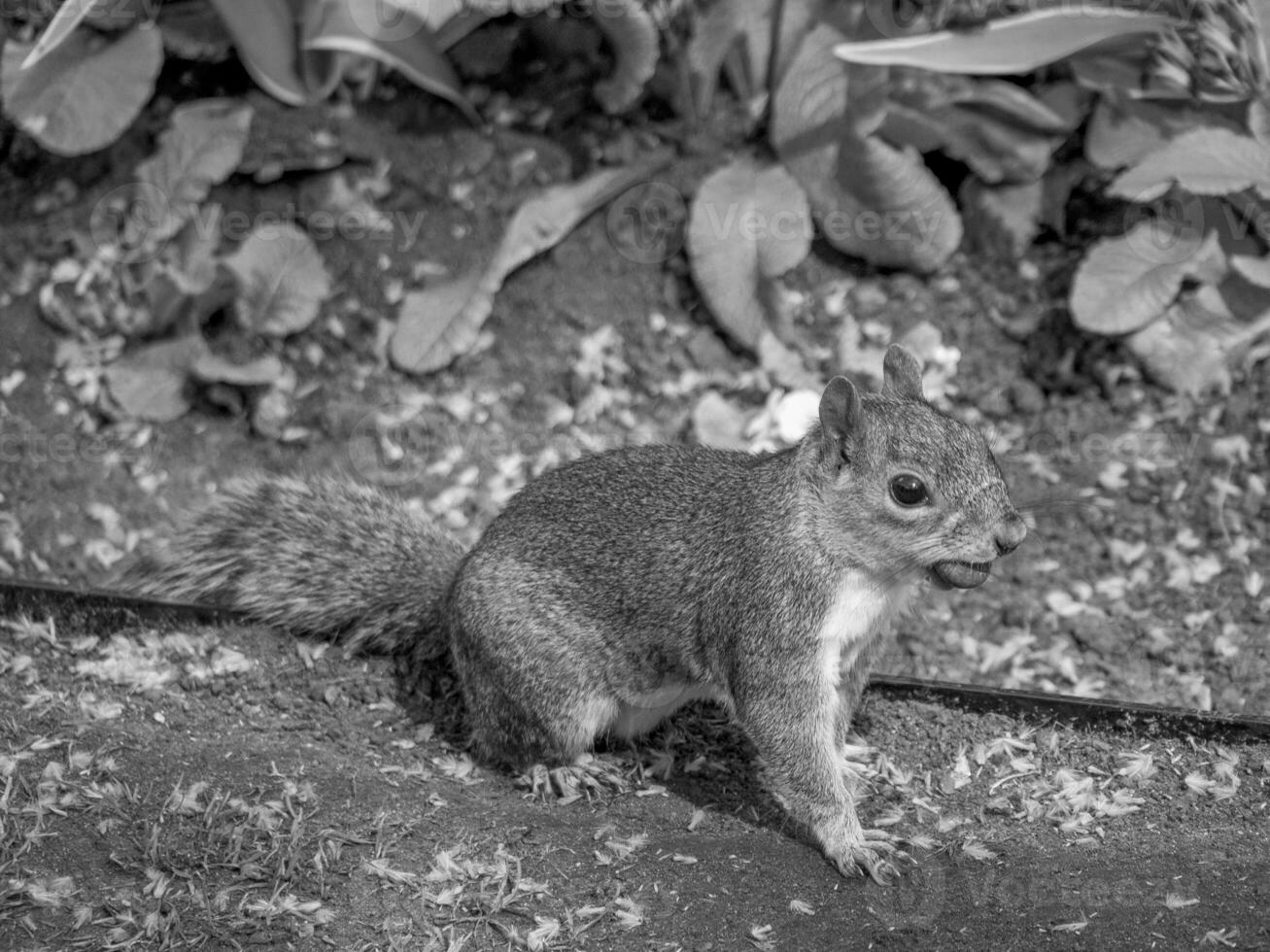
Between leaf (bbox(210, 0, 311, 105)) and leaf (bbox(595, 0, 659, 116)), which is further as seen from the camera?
leaf (bbox(210, 0, 311, 105))

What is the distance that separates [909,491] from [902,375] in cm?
34

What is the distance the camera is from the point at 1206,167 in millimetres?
4609

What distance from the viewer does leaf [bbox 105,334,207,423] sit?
520 centimetres

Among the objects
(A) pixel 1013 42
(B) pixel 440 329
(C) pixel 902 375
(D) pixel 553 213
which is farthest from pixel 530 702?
(A) pixel 1013 42

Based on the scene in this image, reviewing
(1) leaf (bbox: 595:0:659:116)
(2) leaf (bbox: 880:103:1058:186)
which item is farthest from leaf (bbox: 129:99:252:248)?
(2) leaf (bbox: 880:103:1058:186)

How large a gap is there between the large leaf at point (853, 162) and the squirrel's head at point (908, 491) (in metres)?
1.95

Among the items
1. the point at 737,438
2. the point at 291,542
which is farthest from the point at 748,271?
the point at 291,542

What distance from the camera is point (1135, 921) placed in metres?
3.00

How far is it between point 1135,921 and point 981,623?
1510mm

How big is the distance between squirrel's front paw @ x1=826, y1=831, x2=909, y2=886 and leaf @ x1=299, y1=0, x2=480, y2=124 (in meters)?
2.97

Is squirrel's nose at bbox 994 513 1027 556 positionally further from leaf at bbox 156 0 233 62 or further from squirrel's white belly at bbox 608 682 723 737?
leaf at bbox 156 0 233 62

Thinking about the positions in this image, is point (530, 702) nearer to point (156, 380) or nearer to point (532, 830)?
point (532, 830)

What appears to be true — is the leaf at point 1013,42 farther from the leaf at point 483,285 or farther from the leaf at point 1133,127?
the leaf at point 483,285

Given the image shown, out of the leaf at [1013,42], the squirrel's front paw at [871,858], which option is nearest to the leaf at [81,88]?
the leaf at [1013,42]
